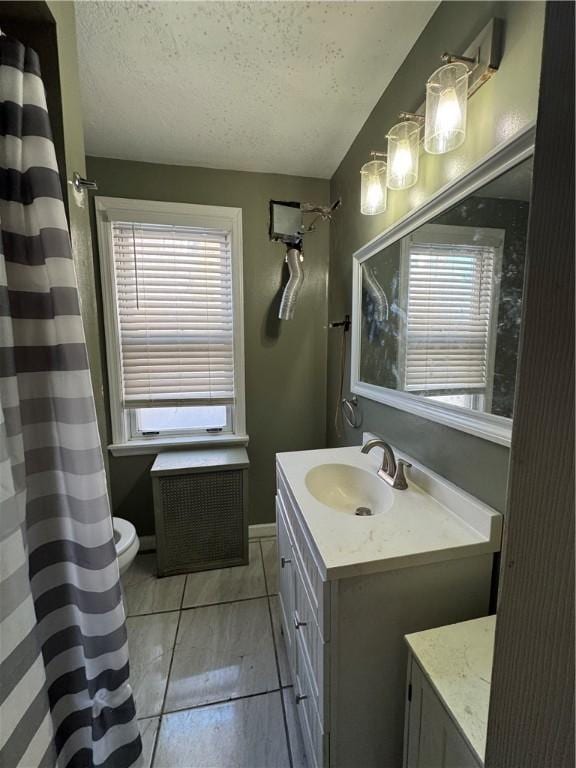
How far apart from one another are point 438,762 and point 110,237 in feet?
8.22

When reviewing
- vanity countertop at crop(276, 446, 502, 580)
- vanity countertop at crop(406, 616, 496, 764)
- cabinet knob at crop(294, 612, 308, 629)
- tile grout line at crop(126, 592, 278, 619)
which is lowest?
tile grout line at crop(126, 592, 278, 619)

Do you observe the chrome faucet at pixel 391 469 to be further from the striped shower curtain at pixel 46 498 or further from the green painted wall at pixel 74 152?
the green painted wall at pixel 74 152

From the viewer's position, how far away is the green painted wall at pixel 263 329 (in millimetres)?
1889

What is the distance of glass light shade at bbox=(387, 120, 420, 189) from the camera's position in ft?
3.54

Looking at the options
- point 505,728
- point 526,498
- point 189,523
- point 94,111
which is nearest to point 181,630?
point 189,523

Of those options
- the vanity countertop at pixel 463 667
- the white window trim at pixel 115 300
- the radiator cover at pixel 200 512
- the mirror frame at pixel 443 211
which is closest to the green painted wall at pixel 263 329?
the white window trim at pixel 115 300

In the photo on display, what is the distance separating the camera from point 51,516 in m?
0.82

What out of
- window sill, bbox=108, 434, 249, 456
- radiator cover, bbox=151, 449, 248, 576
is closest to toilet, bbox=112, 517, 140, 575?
radiator cover, bbox=151, 449, 248, 576

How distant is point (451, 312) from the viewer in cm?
103

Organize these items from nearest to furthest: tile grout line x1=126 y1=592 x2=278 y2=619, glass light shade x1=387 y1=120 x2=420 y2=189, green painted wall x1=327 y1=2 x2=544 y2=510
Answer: green painted wall x1=327 y1=2 x2=544 y2=510 → glass light shade x1=387 y1=120 x2=420 y2=189 → tile grout line x1=126 y1=592 x2=278 y2=619

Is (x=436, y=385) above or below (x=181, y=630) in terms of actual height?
above

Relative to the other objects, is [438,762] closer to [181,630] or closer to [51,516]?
[51,516]

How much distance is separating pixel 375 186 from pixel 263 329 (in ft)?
3.46

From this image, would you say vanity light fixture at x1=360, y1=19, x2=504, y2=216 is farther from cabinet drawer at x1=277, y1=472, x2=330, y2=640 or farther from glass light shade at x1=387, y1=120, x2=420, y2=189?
cabinet drawer at x1=277, y1=472, x2=330, y2=640
